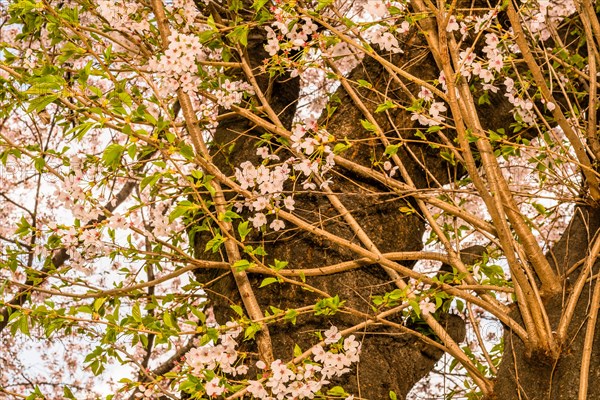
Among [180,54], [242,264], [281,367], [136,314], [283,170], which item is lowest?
[281,367]

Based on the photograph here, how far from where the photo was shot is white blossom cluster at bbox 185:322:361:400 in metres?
2.89

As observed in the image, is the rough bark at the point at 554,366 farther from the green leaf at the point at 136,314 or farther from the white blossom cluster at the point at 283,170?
the green leaf at the point at 136,314

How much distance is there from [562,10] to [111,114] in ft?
10.7

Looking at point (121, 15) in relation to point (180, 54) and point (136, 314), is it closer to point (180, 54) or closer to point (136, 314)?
point (180, 54)

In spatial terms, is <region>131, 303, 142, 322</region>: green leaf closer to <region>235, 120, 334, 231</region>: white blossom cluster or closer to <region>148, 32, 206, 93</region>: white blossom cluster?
<region>235, 120, 334, 231</region>: white blossom cluster

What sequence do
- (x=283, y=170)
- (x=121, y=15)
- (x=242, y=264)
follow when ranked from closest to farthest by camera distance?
(x=242, y=264)
(x=283, y=170)
(x=121, y=15)

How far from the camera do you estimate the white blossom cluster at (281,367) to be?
9.49 feet

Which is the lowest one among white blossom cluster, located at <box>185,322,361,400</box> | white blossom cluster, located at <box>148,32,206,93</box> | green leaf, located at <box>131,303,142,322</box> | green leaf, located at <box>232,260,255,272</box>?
white blossom cluster, located at <box>185,322,361,400</box>

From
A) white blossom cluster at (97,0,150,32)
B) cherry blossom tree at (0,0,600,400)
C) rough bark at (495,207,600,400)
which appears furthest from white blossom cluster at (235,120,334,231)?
rough bark at (495,207,600,400)

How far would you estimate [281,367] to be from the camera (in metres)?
2.89

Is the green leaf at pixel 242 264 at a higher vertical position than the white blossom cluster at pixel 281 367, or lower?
higher

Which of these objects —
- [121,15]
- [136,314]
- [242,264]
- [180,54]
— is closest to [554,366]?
[242,264]

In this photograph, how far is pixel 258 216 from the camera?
3328mm

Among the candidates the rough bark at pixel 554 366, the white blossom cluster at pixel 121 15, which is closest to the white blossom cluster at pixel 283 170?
the white blossom cluster at pixel 121 15
